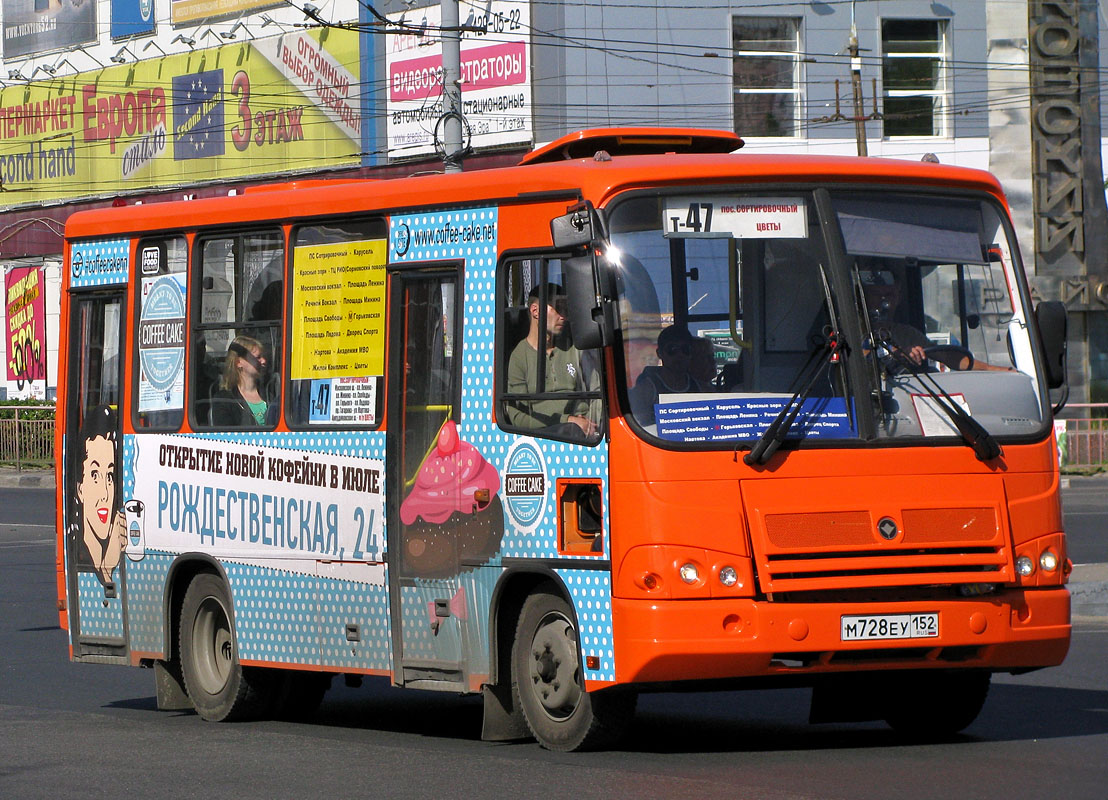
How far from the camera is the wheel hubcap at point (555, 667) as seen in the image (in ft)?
29.9

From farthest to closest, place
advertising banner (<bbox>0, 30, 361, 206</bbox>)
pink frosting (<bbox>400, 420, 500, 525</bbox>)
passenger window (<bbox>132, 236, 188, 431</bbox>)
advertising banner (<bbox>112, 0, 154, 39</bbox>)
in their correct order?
advertising banner (<bbox>112, 0, 154, 39</bbox>)
advertising banner (<bbox>0, 30, 361, 206</bbox>)
passenger window (<bbox>132, 236, 188, 431</bbox>)
pink frosting (<bbox>400, 420, 500, 525</bbox>)

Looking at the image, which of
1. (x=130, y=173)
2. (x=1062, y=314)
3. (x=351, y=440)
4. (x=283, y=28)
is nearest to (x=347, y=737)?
(x=351, y=440)

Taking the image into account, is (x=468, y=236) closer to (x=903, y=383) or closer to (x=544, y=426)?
(x=544, y=426)

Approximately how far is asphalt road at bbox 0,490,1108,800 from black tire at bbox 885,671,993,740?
121 millimetres

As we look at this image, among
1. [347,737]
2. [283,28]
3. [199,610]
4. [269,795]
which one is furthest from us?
[283,28]

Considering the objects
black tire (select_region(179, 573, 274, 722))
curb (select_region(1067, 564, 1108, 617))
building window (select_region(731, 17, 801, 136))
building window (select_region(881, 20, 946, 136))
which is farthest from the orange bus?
building window (select_region(881, 20, 946, 136))

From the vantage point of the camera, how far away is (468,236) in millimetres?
9828

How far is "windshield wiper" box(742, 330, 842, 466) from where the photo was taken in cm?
869

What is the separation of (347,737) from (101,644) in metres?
2.47

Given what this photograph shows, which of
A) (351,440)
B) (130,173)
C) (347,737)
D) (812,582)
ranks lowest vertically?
(347,737)

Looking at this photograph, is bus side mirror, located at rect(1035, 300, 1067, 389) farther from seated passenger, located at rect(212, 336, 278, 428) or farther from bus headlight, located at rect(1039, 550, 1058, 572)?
seated passenger, located at rect(212, 336, 278, 428)

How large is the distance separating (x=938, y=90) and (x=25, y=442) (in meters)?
19.9

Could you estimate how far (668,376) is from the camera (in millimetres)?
8875

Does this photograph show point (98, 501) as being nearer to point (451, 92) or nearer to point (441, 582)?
point (441, 582)
